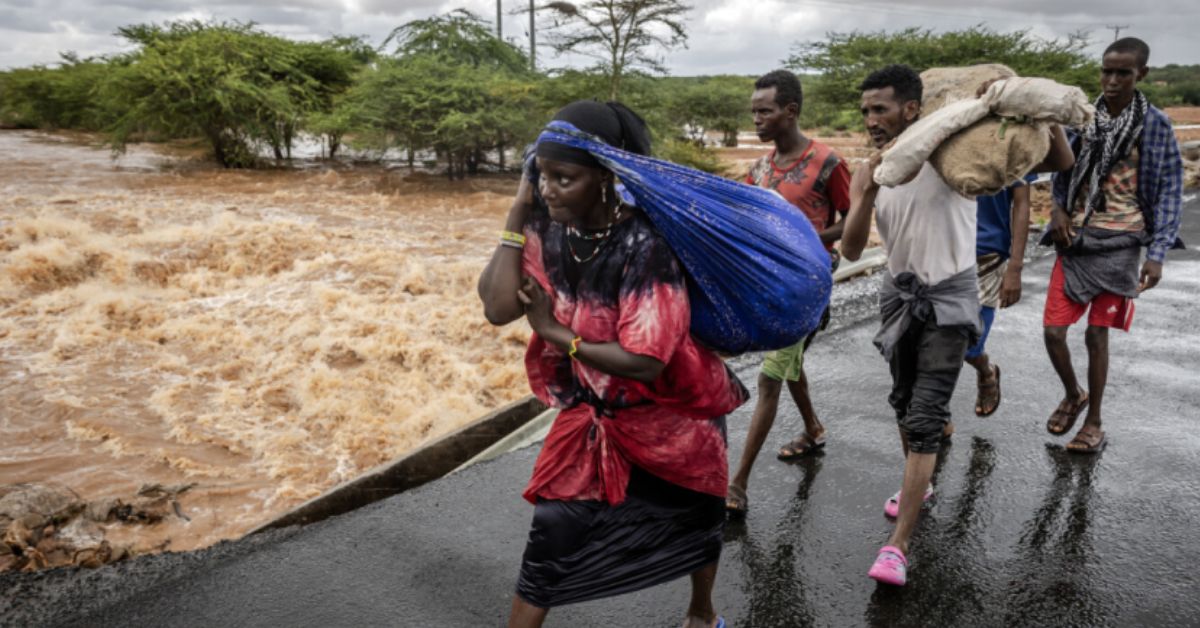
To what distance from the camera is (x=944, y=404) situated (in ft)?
9.58

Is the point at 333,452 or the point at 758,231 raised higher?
the point at 758,231

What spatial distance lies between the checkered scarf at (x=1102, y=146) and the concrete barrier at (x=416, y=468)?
325 cm

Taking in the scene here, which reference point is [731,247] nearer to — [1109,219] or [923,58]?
[1109,219]

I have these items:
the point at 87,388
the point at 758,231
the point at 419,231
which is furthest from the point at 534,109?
the point at 758,231

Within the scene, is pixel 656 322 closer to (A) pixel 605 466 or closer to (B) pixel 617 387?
(B) pixel 617 387

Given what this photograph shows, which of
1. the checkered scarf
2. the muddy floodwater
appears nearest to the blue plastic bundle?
the checkered scarf

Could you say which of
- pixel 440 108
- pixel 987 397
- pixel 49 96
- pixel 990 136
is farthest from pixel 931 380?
pixel 49 96

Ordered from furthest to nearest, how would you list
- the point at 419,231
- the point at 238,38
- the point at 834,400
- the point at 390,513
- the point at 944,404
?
the point at 238,38 → the point at 419,231 → the point at 834,400 → the point at 390,513 → the point at 944,404

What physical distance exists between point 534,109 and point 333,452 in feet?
52.0

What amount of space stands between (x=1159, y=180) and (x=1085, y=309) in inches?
27.0

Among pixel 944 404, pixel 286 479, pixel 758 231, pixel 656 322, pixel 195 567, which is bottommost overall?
pixel 286 479

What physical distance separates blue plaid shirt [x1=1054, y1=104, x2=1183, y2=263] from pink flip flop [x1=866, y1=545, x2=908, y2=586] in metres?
2.09

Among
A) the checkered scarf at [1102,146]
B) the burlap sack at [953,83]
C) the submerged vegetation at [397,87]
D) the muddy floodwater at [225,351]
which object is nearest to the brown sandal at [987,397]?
the checkered scarf at [1102,146]

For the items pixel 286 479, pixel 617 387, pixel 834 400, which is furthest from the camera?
pixel 286 479
